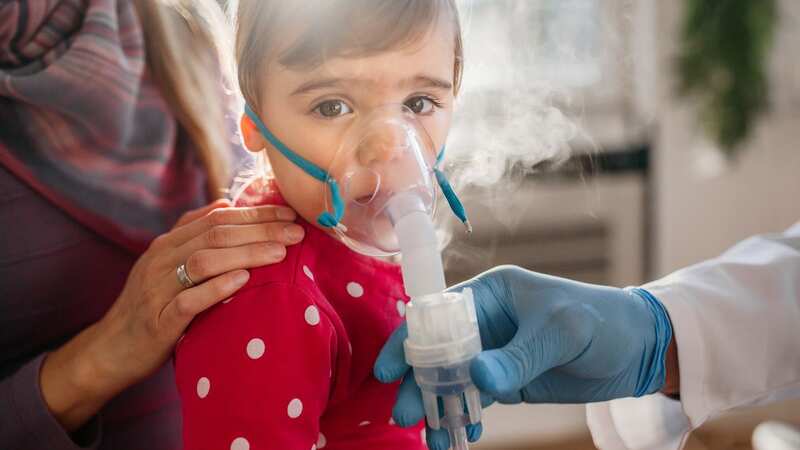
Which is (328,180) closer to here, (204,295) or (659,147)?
(204,295)

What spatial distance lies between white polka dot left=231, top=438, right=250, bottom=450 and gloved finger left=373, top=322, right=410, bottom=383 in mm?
152

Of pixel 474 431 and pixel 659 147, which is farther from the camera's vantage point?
pixel 659 147

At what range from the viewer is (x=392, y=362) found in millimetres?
884

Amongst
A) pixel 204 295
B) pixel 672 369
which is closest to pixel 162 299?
pixel 204 295

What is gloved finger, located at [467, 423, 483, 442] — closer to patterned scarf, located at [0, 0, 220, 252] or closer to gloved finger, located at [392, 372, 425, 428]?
gloved finger, located at [392, 372, 425, 428]

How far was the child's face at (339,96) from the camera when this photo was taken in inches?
34.8

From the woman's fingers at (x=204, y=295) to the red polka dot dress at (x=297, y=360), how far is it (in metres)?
0.01

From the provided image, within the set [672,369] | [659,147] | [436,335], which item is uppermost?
[436,335]

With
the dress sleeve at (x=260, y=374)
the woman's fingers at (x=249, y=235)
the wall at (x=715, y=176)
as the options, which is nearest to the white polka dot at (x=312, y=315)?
the dress sleeve at (x=260, y=374)

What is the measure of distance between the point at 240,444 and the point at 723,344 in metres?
0.63

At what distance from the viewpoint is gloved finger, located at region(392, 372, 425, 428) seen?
86cm

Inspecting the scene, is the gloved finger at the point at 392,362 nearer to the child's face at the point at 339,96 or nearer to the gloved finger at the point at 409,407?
the gloved finger at the point at 409,407

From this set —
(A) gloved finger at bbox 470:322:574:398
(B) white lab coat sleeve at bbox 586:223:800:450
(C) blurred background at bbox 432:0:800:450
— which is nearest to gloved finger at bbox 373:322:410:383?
(A) gloved finger at bbox 470:322:574:398

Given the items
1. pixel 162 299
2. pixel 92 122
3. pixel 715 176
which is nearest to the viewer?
pixel 162 299
